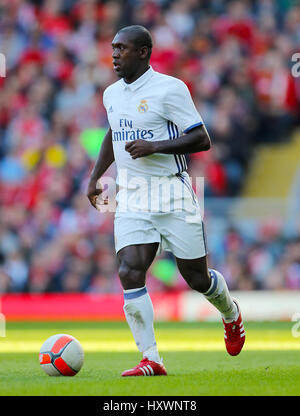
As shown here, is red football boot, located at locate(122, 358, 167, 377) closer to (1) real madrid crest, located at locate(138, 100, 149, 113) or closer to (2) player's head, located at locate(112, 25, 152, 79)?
(1) real madrid crest, located at locate(138, 100, 149, 113)

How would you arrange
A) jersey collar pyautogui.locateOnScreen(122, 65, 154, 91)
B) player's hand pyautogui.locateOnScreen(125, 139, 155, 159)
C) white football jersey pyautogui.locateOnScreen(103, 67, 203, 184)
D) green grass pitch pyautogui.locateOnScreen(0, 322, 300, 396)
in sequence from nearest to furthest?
green grass pitch pyautogui.locateOnScreen(0, 322, 300, 396) → player's hand pyautogui.locateOnScreen(125, 139, 155, 159) → white football jersey pyautogui.locateOnScreen(103, 67, 203, 184) → jersey collar pyautogui.locateOnScreen(122, 65, 154, 91)

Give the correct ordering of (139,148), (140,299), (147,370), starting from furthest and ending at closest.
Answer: (140,299) → (147,370) → (139,148)

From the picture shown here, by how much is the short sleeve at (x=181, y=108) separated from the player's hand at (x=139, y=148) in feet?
1.22

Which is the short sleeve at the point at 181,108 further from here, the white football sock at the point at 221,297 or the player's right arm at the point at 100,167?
the white football sock at the point at 221,297

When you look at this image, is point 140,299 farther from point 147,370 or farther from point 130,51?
point 130,51

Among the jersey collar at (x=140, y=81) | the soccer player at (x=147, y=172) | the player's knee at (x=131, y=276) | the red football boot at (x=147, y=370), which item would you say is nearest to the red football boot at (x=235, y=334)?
the soccer player at (x=147, y=172)

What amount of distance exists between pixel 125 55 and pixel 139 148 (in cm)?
80

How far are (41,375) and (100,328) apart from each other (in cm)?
667

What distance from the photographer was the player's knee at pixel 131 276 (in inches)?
279

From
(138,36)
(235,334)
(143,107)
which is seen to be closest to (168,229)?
(143,107)

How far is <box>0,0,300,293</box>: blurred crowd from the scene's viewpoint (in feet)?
54.4

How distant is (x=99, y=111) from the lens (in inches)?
723

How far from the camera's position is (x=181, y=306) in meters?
16.1

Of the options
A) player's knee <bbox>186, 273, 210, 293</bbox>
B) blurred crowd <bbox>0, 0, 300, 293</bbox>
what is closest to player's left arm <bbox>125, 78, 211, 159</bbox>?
player's knee <bbox>186, 273, 210, 293</bbox>
